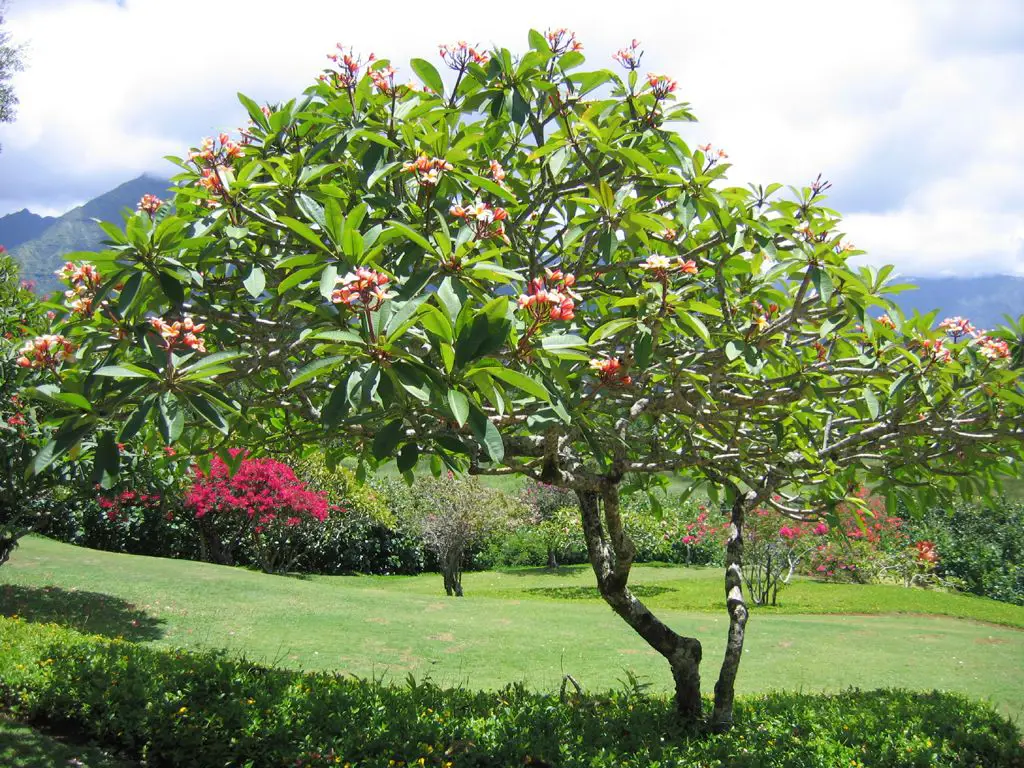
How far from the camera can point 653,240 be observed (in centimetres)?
296

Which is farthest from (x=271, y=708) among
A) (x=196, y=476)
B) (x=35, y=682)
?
(x=196, y=476)

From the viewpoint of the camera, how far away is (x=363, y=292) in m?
1.76

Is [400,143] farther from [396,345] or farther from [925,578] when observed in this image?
[925,578]

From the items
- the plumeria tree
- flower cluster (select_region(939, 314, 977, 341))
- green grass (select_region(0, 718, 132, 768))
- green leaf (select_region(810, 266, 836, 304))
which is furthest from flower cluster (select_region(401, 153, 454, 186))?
green grass (select_region(0, 718, 132, 768))

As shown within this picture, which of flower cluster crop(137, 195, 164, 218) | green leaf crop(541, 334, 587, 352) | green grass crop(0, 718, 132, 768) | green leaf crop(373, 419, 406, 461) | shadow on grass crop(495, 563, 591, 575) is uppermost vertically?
flower cluster crop(137, 195, 164, 218)

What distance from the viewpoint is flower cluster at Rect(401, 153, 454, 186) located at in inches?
95.7

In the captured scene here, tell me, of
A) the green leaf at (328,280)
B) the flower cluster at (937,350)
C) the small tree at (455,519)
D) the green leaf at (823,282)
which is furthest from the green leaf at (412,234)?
the small tree at (455,519)

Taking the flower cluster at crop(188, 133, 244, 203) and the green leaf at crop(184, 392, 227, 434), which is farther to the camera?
the flower cluster at crop(188, 133, 244, 203)

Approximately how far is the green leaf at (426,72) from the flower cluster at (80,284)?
145 centimetres

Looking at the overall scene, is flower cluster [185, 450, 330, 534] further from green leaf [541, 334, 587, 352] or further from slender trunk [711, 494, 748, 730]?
green leaf [541, 334, 587, 352]

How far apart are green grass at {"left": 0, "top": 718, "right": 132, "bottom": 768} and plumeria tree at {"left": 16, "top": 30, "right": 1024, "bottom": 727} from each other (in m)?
2.10

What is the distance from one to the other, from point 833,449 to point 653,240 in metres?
1.75

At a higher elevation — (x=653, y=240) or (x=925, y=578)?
(x=653, y=240)

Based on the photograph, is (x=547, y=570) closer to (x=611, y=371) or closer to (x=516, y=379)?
(x=611, y=371)
